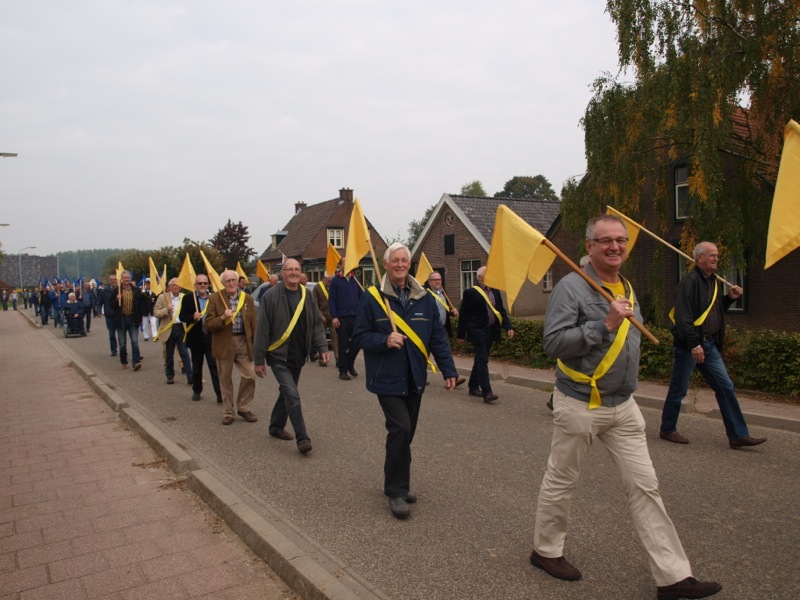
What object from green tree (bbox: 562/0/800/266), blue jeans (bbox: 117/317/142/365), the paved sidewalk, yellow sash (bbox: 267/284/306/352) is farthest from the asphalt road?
green tree (bbox: 562/0/800/266)

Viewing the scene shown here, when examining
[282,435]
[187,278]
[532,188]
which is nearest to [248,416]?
[282,435]

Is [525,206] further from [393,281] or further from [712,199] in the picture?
[393,281]

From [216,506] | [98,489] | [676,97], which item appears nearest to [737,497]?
[216,506]

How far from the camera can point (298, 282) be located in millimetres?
6754

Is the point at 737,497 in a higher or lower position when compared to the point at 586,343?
lower

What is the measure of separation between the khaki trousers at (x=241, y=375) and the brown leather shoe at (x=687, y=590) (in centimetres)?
563

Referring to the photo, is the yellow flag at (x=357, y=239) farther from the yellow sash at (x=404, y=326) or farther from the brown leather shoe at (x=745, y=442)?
the brown leather shoe at (x=745, y=442)

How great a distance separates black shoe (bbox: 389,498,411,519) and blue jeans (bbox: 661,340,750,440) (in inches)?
129

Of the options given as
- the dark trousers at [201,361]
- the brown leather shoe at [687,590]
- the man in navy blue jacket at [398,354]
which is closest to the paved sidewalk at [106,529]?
the man in navy blue jacket at [398,354]

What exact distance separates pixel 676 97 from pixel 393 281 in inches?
419

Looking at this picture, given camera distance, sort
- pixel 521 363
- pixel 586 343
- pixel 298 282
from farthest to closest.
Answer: pixel 521 363 → pixel 298 282 → pixel 586 343

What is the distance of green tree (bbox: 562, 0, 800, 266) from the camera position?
12172mm

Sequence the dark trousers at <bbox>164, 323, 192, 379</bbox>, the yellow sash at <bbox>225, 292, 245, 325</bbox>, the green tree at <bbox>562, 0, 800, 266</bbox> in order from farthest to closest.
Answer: the green tree at <bbox>562, 0, 800, 266</bbox>, the dark trousers at <bbox>164, 323, 192, 379</bbox>, the yellow sash at <bbox>225, 292, 245, 325</bbox>

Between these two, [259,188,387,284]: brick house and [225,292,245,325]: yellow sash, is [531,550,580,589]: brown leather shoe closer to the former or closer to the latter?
[225,292,245,325]: yellow sash
